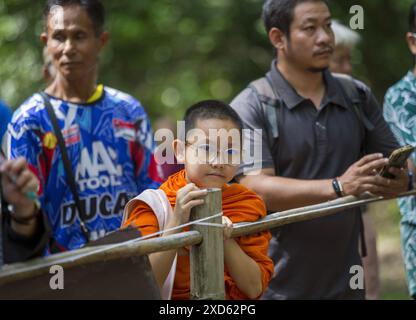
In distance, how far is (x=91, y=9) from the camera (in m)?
4.46

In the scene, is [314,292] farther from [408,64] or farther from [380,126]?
[408,64]

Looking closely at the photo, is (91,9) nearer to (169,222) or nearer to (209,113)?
(209,113)

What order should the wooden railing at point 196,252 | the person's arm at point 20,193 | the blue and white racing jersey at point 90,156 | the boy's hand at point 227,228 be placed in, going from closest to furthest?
the person's arm at point 20,193, the wooden railing at point 196,252, the boy's hand at point 227,228, the blue and white racing jersey at point 90,156

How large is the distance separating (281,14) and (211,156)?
A: 144 cm

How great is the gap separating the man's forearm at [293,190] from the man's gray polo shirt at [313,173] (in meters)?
0.17

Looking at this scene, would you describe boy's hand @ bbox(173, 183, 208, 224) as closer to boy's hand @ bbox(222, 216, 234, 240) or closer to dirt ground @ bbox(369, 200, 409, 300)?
boy's hand @ bbox(222, 216, 234, 240)

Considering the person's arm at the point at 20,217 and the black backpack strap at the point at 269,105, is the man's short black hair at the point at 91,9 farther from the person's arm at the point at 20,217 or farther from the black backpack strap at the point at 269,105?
the person's arm at the point at 20,217

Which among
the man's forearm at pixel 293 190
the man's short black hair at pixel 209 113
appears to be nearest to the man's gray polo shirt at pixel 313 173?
the man's forearm at pixel 293 190

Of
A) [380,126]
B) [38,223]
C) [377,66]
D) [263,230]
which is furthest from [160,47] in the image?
[38,223]

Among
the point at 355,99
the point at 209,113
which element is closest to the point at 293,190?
the point at 355,99

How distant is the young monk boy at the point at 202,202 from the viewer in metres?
3.21
